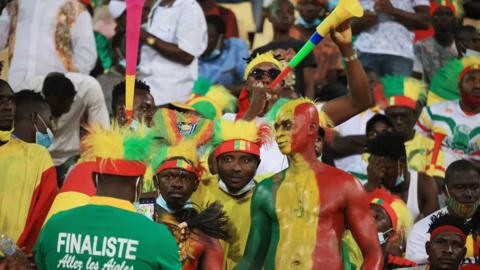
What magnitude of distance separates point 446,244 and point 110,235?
3.40m

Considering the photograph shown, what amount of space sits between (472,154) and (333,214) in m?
5.08

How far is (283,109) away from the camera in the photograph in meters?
7.78

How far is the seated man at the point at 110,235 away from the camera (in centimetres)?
665

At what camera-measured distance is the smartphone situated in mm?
8500

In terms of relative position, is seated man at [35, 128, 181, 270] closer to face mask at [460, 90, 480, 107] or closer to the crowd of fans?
the crowd of fans

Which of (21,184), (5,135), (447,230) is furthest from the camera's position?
(447,230)

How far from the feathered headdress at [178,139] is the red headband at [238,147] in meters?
0.18

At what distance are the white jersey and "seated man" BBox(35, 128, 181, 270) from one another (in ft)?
19.3

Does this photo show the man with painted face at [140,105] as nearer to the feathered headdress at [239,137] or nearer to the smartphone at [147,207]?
the feathered headdress at [239,137]

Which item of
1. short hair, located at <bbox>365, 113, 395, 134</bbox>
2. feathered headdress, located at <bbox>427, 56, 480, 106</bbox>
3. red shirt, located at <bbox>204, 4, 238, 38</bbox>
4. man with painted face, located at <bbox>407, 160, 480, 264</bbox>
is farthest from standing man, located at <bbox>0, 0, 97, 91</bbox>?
man with painted face, located at <bbox>407, 160, 480, 264</bbox>

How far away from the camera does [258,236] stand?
Result: 7609 millimetres

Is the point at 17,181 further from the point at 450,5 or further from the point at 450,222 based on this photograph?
the point at 450,5

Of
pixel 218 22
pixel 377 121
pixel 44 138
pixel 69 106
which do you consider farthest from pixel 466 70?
pixel 44 138

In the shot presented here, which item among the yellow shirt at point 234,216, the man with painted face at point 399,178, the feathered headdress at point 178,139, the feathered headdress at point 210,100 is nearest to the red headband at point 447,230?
the yellow shirt at point 234,216
